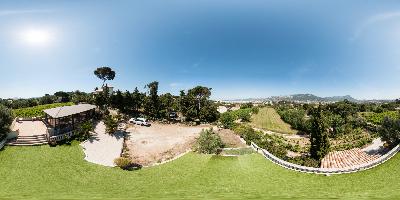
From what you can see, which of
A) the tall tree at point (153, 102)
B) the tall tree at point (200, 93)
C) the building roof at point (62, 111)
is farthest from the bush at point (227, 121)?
the building roof at point (62, 111)

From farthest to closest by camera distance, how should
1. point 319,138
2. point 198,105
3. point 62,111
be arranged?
point 198,105 → point 319,138 → point 62,111

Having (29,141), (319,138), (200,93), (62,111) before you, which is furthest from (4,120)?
(200,93)

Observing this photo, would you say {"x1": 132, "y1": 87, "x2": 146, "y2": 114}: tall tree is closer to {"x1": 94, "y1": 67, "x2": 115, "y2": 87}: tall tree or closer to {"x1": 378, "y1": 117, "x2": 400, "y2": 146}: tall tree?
{"x1": 94, "y1": 67, "x2": 115, "y2": 87}: tall tree

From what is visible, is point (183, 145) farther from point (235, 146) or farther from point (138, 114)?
point (138, 114)

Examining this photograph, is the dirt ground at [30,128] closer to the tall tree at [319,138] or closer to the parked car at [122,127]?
the parked car at [122,127]

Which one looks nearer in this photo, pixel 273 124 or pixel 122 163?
pixel 122 163

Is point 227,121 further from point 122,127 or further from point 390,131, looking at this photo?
point 390,131
